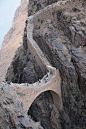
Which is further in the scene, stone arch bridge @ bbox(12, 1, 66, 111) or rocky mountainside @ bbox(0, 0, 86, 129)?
rocky mountainside @ bbox(0, 0, 86, 129)

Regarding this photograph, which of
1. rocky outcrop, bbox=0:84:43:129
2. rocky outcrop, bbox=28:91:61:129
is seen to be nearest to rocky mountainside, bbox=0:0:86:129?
rocky outcrop, bbox=28:91:61:129

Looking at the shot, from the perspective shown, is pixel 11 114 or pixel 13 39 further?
pixel 13 39

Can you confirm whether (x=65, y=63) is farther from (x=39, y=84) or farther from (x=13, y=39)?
(x=13, y=39)

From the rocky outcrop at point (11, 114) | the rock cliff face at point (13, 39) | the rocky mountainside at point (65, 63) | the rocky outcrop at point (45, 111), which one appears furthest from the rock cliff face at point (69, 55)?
the rock cliff face at point (13, 39)

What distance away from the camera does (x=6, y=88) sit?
42.3 feet

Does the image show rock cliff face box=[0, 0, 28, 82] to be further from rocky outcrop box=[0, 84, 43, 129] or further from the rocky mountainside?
rocky outcrop box=[0, 84, 43, 129]

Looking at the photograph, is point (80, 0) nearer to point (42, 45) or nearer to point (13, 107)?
point (42, 45)

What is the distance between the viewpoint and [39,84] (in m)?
18.3

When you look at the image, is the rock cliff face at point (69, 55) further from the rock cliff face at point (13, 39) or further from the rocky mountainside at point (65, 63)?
the rock cliff face at point (13, 39)

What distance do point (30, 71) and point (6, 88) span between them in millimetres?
11244

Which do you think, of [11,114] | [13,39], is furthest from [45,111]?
[13,39]

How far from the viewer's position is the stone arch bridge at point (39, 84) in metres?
A: 16.7

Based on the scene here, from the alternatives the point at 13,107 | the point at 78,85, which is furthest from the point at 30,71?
the point at 13,107

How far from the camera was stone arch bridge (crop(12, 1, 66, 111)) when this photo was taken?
1666 cm
